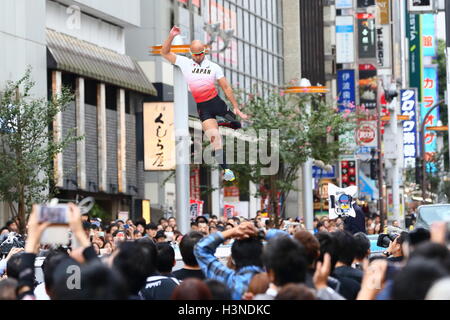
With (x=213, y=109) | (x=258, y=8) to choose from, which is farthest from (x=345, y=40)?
(x=213, y=109)

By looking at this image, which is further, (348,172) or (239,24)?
(348,172)

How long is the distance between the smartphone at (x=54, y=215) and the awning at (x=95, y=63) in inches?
1240

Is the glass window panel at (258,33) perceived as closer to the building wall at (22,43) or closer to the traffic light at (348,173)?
the traffic light at (348,173)

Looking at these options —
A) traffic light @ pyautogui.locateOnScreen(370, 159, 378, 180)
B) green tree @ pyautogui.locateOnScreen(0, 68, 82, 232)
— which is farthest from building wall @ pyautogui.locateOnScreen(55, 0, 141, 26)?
traffic light @ pyautogui.locateOnScreen(370, 159, 378, 180)

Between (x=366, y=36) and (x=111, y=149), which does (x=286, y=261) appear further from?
(x=366, y=36)

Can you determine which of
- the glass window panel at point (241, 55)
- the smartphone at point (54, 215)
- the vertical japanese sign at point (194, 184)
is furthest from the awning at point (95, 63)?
the smartphone at point (54, 215)

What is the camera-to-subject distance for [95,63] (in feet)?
139

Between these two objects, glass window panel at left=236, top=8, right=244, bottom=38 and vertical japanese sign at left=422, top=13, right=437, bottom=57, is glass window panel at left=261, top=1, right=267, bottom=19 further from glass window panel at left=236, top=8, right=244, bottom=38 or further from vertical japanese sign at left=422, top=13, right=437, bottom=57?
vertical japanese sign at left=422, top=13, right=437, bottom=57

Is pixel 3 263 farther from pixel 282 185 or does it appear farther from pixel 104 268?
pixel 282 185

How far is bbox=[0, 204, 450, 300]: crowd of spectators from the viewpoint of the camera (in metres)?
6.12

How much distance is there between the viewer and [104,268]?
20.0ft

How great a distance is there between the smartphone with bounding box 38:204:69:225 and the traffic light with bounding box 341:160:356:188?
201 ft

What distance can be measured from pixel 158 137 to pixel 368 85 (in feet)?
105

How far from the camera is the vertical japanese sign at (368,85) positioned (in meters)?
72.9
